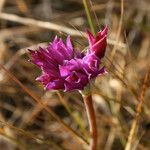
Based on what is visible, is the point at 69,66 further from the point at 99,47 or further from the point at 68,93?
the point at 68,93

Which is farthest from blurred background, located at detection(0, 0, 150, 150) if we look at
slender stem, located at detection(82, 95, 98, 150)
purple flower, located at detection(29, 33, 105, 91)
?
purple flower, located at detection(29, 33, 105, 91)

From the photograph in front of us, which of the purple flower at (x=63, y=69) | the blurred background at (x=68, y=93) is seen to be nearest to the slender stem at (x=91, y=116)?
the purple flower at (x=63, y=69)

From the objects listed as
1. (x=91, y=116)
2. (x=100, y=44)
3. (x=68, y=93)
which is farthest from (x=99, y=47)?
(x=68, y=93)

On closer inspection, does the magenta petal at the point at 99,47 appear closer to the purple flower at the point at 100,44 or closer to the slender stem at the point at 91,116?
the purple flower at the point at 100,44

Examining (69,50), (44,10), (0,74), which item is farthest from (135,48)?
(69,50)

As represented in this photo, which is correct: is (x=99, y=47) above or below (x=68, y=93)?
above

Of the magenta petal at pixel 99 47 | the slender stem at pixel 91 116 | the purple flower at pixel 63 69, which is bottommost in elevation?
the slender stem at pixel 91 116

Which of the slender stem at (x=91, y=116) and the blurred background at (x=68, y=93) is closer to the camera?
the slender stem at (x=91, y=116)
